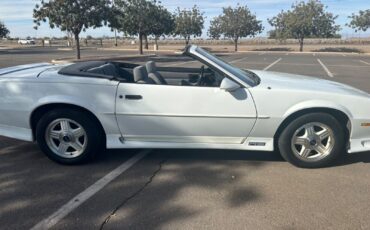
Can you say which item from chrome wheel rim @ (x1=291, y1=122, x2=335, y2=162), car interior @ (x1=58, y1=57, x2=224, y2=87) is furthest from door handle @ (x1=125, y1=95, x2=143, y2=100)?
chrome wheel rim @ (x1=291, y1=122, x2=335, y2=162)

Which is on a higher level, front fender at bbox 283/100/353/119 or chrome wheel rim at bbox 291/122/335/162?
front fender at bbox 283/100/353/119

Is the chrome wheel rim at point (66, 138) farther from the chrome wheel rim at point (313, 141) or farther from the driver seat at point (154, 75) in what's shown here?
the chrome wheel rim at point (313, 141)

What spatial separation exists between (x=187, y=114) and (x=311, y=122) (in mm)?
1359

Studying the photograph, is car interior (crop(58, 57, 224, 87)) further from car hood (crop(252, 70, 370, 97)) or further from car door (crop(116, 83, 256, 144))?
car hood (crop(252, 70, 370, 97))

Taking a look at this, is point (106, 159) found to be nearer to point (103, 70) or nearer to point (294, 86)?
point (103, 70)

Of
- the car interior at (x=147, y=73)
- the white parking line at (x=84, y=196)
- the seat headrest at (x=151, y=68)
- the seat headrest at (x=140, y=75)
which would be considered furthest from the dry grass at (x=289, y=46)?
the white parking line at (x=84, y=196)

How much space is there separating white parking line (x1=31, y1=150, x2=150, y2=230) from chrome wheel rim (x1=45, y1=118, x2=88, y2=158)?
51cm

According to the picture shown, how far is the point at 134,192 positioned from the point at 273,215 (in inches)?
52.6

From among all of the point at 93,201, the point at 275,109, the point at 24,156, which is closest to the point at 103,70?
the point at 24,156

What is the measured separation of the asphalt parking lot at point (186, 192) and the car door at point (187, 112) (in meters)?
0.43

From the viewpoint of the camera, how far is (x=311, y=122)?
4207mm

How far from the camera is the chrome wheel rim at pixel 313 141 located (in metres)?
4.25

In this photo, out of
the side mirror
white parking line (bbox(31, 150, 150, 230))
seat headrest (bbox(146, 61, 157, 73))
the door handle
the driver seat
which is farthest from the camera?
seat headrest (bbox(146, 61, 157, 73))

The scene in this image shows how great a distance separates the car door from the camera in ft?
13.7
